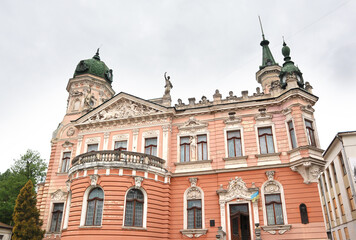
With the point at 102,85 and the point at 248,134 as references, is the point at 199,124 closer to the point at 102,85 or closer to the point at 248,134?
the point at 248,134

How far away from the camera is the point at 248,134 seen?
2062cm

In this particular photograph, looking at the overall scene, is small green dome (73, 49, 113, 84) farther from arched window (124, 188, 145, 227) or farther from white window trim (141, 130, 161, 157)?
arched window (124, 188, 145, 227)

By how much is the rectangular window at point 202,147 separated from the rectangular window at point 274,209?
17.1 feet

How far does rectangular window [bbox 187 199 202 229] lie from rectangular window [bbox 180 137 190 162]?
321cm

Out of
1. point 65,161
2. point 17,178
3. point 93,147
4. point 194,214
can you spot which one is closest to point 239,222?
point 194,214

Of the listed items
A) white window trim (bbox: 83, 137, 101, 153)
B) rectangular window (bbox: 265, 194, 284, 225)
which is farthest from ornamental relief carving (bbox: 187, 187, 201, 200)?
white window trim (bbox: 83, 137, 101, 153)

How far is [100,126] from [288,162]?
15.0 metres

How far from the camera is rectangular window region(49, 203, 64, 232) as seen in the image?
2181 centimetres

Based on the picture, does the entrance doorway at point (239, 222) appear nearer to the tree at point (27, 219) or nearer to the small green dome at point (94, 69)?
the tree at point (27, 219)

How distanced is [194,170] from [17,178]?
78.5 ft

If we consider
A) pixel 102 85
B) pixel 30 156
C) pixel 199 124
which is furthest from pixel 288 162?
pixel 30 156

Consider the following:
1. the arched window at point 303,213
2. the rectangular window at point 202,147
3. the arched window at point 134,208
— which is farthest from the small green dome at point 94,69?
the arched window at point 303,213

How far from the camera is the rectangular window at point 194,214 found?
1890 centimetres

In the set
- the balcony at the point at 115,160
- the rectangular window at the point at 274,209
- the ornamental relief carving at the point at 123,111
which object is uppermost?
the ornamental relief carving at the point at 123,111
